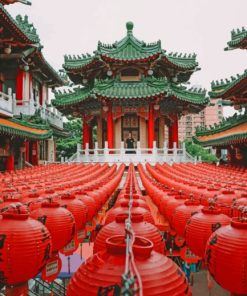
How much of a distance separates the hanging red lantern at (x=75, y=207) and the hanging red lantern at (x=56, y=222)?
68 cm

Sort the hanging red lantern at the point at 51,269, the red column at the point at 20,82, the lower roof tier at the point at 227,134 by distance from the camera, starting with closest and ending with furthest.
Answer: the hanging red lantern at the point at 51,269 → the lower roof tier at the point at 227,134 → the red column at the point at 20,82

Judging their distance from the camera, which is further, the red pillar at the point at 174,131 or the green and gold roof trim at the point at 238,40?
the red pillar at the point at 174,131

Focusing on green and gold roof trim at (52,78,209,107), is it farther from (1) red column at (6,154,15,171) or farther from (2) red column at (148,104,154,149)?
(1) red column at (6,154,15,171)

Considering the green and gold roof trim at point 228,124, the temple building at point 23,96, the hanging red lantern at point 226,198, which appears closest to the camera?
the hanging red lantern at point 226,198

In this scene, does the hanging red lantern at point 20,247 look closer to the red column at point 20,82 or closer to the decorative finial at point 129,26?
the red column at point 20,82

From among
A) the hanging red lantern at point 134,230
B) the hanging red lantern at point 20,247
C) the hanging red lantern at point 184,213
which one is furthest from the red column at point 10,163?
the hanging red lantern at point 134,230

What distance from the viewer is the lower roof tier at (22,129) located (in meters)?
13.8

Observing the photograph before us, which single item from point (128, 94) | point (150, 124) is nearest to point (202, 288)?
point (150, 124)

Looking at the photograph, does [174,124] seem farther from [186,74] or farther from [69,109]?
[69,109]

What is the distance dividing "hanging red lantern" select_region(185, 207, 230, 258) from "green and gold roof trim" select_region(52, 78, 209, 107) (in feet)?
52.9

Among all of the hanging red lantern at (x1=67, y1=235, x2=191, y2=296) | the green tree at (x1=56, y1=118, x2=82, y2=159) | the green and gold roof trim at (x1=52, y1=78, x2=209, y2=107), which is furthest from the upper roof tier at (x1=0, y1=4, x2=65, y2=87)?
the hanging red lantern at (x1=67, y1=235, x2=191, y2=296)

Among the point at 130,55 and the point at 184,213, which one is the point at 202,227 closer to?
the point at 184,213

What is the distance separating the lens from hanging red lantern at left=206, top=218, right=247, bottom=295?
2.79 metres

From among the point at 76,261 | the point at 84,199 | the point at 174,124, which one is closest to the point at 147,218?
the point at 84,199
